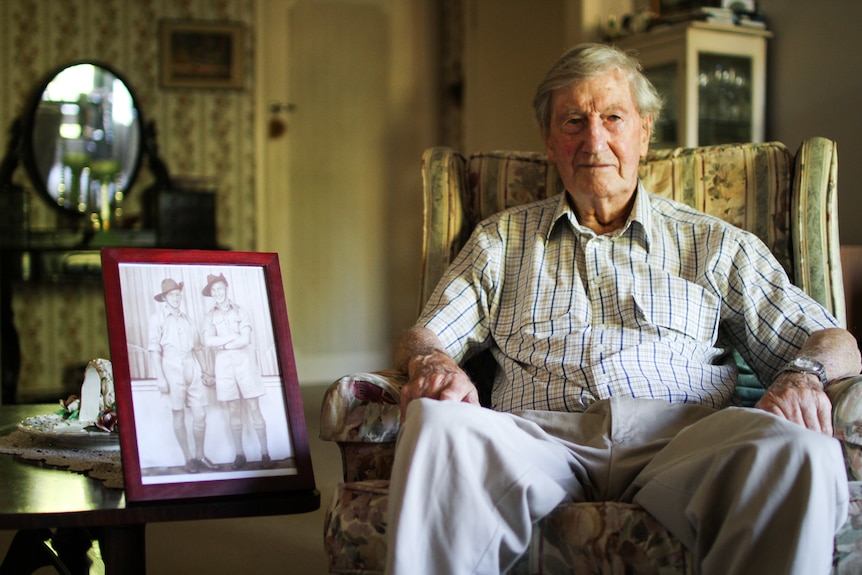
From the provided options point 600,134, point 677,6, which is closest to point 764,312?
point 600,134

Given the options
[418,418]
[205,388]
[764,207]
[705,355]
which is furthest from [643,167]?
[205,388]

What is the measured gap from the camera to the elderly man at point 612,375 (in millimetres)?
1095

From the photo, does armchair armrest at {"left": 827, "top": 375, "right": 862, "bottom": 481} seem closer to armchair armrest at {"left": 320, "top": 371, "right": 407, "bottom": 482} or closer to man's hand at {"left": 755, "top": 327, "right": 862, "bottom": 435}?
man's hand at {"left": 755, "top": 327, "right": 862, "bottom": 435}

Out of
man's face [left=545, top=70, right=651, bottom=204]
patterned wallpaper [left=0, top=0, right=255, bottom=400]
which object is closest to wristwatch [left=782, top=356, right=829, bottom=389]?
man's face [left=545, top=70, right=651, bottom=204]

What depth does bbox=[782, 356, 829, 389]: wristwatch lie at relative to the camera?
54.4 inches

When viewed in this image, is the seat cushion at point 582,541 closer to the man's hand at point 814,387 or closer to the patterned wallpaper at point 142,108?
the man's hand at point 814,387

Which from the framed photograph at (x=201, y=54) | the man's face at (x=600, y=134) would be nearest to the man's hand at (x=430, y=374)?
the man's face at (x=600, y=134)

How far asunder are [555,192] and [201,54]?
3.26 metres

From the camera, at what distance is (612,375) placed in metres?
1.56

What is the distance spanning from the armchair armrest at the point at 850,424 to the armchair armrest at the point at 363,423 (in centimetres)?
68

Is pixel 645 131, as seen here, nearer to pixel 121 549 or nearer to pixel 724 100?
pixel 121 549

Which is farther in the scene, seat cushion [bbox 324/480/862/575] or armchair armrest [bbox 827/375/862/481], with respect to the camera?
armchair armrest [bbox 827/375/862/481]

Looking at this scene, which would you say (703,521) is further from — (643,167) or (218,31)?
(218,31)

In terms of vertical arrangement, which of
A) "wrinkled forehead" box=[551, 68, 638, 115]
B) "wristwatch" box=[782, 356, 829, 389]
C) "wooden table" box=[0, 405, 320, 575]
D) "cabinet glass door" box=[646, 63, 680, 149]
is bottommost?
"wooden table" box=[0, 405, 320, 575]
